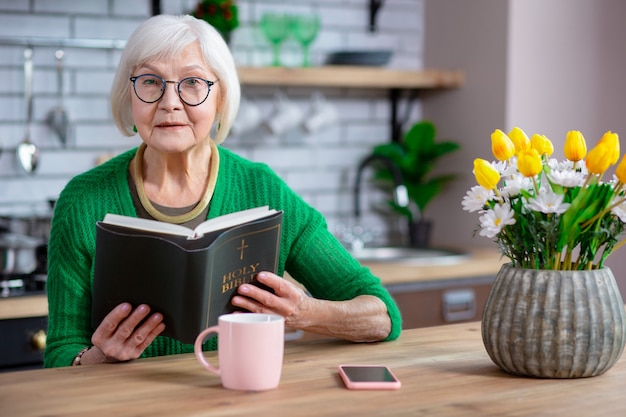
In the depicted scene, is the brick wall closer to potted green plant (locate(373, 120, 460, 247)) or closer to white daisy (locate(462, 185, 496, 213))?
potted green plant (locate(373, 120, 460, 247))

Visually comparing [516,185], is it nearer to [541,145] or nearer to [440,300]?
[541,145]

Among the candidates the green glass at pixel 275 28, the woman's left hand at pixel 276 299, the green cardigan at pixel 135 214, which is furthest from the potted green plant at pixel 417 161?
the woman's left hand at pixel 276 299

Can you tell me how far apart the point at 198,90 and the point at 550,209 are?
84 cm

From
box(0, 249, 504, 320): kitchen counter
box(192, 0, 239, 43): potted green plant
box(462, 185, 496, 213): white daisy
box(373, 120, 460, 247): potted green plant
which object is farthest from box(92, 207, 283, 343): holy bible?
box(373, 120, 460, 247): potted green plant

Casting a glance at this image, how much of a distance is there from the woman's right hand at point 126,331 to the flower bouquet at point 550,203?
61 centimetres

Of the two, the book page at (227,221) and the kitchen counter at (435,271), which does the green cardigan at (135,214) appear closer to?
the book page at (227,221)

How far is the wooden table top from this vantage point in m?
1.37

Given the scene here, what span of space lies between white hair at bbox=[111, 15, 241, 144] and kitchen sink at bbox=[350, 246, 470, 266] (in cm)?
147

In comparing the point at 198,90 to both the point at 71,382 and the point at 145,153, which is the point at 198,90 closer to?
the point at 145,153

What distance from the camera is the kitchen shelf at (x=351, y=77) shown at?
11.7ft

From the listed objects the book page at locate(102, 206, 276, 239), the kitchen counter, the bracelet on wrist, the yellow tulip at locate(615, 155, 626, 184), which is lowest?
the kitchen counter

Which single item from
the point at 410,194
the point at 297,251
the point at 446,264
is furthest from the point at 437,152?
the point at 297,251

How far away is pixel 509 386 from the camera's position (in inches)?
59.9

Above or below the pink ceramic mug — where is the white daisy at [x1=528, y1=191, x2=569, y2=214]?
above
